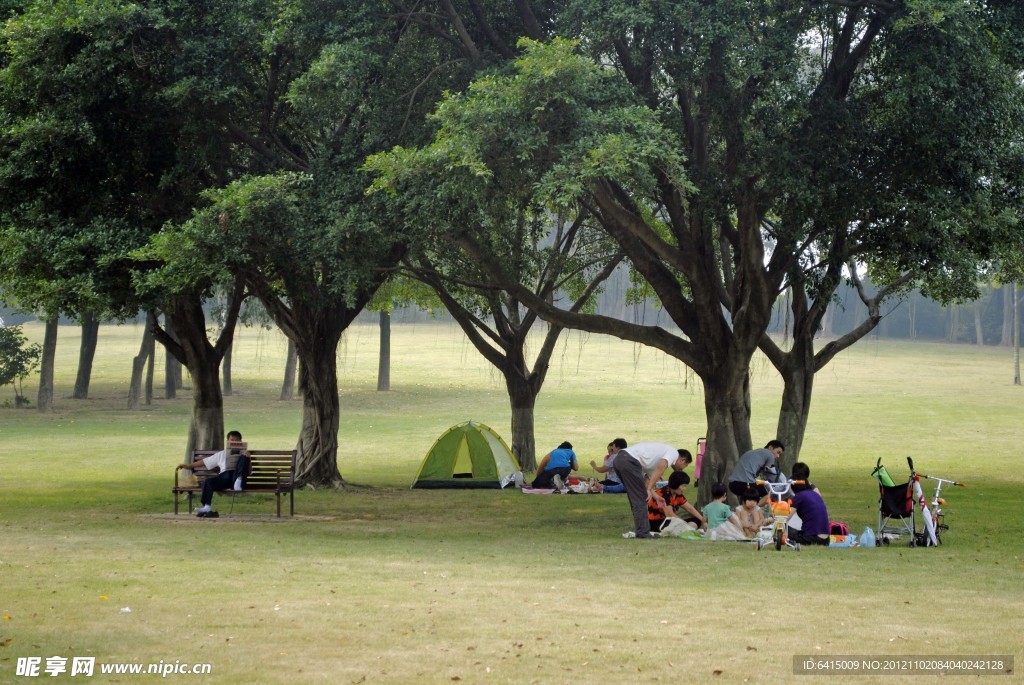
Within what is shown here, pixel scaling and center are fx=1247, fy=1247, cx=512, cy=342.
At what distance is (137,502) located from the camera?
69.0ft

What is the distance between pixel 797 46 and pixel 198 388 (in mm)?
12726

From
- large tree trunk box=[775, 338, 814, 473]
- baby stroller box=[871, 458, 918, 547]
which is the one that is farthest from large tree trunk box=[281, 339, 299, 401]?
baby stroller box=[871, 458, 918, 547]

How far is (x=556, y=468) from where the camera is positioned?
2480 centimetres

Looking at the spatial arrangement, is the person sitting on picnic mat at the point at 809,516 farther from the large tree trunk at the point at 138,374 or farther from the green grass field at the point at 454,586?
the large tree trunk at the point at 138,374

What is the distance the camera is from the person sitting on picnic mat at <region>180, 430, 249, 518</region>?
17.7 metres

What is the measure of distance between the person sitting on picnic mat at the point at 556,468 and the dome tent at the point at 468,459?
4.19 feet

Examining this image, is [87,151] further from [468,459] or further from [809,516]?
[468,459]

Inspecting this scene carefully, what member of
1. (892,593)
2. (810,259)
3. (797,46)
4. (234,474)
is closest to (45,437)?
(234,474)

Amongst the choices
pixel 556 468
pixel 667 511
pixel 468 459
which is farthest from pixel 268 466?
pixel 468 459

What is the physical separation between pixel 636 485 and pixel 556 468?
8.98m

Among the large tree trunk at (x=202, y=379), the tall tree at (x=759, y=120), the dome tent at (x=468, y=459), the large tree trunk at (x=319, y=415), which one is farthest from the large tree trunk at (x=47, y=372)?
the tall tree at (x=759, y=120)

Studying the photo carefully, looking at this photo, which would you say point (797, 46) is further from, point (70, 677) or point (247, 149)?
point (70, 677)

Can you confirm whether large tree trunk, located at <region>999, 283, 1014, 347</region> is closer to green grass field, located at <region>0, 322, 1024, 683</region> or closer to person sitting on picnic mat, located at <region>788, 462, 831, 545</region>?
green grass field, located at <region>0, 322, 1024, 683</region>

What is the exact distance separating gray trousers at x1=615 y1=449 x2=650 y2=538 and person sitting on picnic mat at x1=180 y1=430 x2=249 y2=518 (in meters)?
A: 5.49
